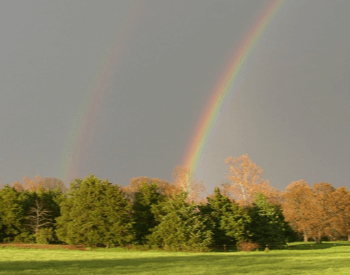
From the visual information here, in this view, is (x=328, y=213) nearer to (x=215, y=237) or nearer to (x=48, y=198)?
(x=215, y=237)

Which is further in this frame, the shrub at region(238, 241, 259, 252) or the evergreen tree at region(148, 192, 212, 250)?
the shrub at region(238, 241, 259, 252)

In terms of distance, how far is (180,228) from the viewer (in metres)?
44.2

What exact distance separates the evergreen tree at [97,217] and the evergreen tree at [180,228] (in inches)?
167

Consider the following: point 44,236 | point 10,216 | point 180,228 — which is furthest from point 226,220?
point 10,216

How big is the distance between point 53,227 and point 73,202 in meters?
6.45

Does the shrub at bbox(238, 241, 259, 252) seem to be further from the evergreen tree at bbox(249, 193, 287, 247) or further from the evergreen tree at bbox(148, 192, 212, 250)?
the evergreen tree at bbox(148, 192, 212, 250)

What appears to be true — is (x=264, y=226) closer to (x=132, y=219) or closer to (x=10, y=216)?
(x=132, y=219)

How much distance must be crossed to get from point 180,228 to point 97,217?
37.7 feet

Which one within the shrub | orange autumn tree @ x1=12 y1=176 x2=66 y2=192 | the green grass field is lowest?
the green grass field

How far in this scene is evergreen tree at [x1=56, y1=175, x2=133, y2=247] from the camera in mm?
45719

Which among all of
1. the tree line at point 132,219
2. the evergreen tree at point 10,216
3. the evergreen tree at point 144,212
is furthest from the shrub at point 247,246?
the evergreen tree at point 10,216

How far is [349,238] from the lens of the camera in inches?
3258

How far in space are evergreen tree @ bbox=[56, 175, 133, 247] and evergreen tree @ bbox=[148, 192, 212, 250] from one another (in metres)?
4.24

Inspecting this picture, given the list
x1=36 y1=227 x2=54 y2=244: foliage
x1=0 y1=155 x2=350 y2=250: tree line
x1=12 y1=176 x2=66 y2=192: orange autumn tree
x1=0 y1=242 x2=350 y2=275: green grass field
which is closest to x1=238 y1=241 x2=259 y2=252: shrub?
x1=0 y1=155 x2=350 y2=250: tree line
